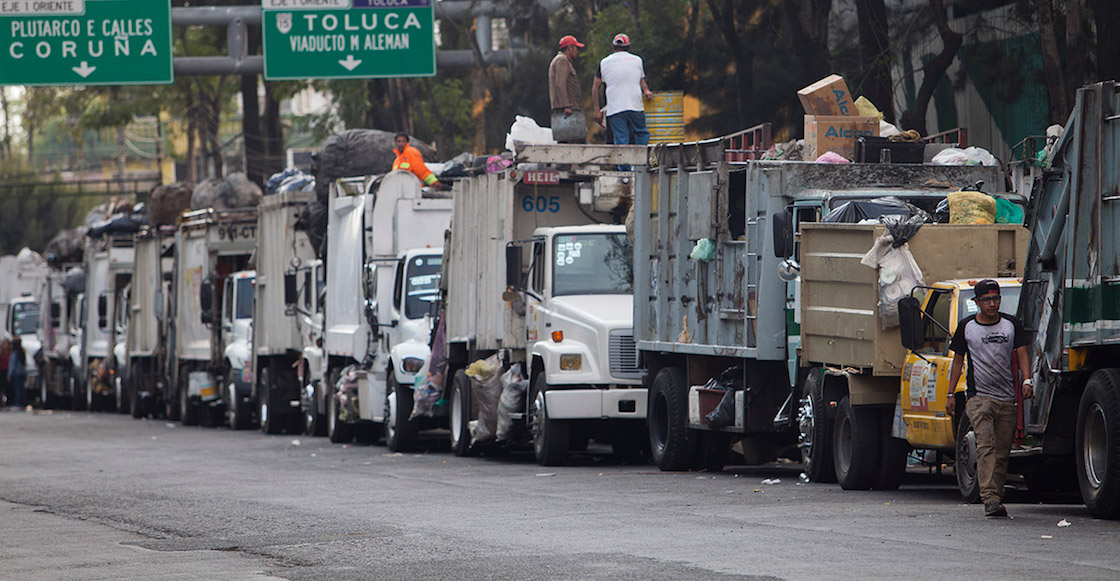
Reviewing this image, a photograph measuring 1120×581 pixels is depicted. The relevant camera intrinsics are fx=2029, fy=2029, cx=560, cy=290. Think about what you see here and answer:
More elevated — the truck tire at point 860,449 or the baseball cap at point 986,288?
the baseball cap at point 986,288

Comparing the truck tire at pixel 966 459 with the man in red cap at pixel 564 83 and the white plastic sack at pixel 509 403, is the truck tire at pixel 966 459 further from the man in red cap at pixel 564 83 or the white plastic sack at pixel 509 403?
the man in red cap at pixel 564 83

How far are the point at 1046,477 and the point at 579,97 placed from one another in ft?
30.3

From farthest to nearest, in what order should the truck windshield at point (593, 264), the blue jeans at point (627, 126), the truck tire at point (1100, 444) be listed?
the blue jeans at point (627, 126) → the truck windshield at point (593, 264) → the truck tire at point (1100, 444)

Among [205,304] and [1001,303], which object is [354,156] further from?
[1001,303]

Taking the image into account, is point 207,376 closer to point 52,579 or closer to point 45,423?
point 45,423

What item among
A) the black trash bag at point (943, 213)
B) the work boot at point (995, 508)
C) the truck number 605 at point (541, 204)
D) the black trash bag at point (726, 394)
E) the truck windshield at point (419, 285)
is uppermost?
the truck number 605 at point (541, 204)

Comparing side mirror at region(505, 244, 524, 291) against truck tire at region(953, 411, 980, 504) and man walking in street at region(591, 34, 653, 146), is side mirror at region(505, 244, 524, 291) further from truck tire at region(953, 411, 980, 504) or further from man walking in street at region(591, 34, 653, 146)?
truck tire at region(953, 411, 980, 504)

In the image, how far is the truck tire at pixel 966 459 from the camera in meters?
13.2

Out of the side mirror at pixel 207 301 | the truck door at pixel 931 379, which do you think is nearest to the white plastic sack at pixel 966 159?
the truck door at pixel 931 379

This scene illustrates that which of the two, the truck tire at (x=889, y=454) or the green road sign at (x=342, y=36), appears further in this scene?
the green road sign at (x=342, y=36)

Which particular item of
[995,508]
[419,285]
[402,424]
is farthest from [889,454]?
[419,285]

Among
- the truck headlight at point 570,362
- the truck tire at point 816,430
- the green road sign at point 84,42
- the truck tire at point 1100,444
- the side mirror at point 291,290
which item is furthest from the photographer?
the side mirror at point 291,290

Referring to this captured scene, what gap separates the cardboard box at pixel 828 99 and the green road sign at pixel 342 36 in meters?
10.7

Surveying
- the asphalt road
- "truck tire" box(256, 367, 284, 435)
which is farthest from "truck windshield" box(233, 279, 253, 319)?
the asphalt road
